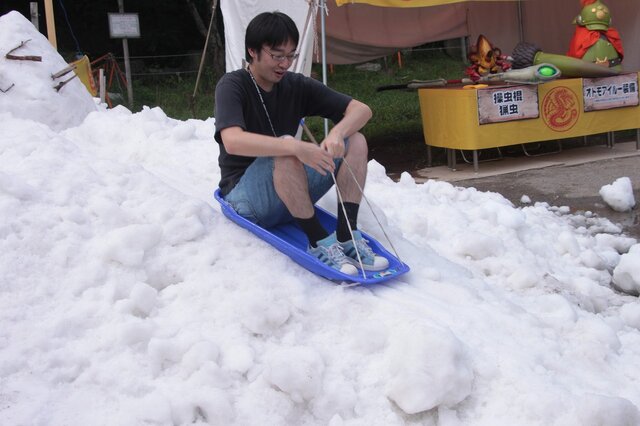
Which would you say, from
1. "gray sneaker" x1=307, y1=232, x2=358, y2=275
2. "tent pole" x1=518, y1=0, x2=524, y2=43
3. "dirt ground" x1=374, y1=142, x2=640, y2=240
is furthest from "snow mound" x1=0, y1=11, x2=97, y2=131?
"tent pole" x1=518, y1=0, x2=524, y2=43

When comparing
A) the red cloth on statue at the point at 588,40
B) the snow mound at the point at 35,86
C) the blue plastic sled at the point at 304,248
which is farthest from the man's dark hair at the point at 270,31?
the red cloth on statue at the point at 588,40

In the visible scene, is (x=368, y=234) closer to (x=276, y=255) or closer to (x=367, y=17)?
(x=276, y=255)

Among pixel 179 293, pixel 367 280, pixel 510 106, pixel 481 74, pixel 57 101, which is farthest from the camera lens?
pixel 481 74

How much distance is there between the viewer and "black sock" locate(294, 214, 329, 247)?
2.65 metres

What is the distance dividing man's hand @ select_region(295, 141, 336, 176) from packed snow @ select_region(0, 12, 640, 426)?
1.30ft

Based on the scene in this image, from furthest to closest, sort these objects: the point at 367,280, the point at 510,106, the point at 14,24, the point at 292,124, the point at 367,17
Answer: the point at 367,17
the point at 510,106
the point at 14,24
the point at 292,124
the point at 367,280

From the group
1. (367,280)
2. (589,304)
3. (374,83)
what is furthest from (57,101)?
(374,83)

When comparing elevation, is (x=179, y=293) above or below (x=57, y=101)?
below

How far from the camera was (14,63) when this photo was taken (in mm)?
4340

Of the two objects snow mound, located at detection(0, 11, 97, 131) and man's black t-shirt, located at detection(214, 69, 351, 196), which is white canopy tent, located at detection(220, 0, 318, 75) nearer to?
snow mound, located at detection(0, 11, 97, 131)

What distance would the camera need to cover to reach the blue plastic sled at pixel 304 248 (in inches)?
99.3

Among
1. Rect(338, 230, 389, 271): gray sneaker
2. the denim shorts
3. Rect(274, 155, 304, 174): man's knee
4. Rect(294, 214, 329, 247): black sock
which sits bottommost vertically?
Rect(338, 230, 389, 271): gray sneaker

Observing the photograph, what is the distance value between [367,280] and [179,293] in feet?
2.12

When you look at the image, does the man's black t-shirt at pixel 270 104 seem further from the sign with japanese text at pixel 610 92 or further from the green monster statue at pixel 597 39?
the green monster statue at pixel 597 39
